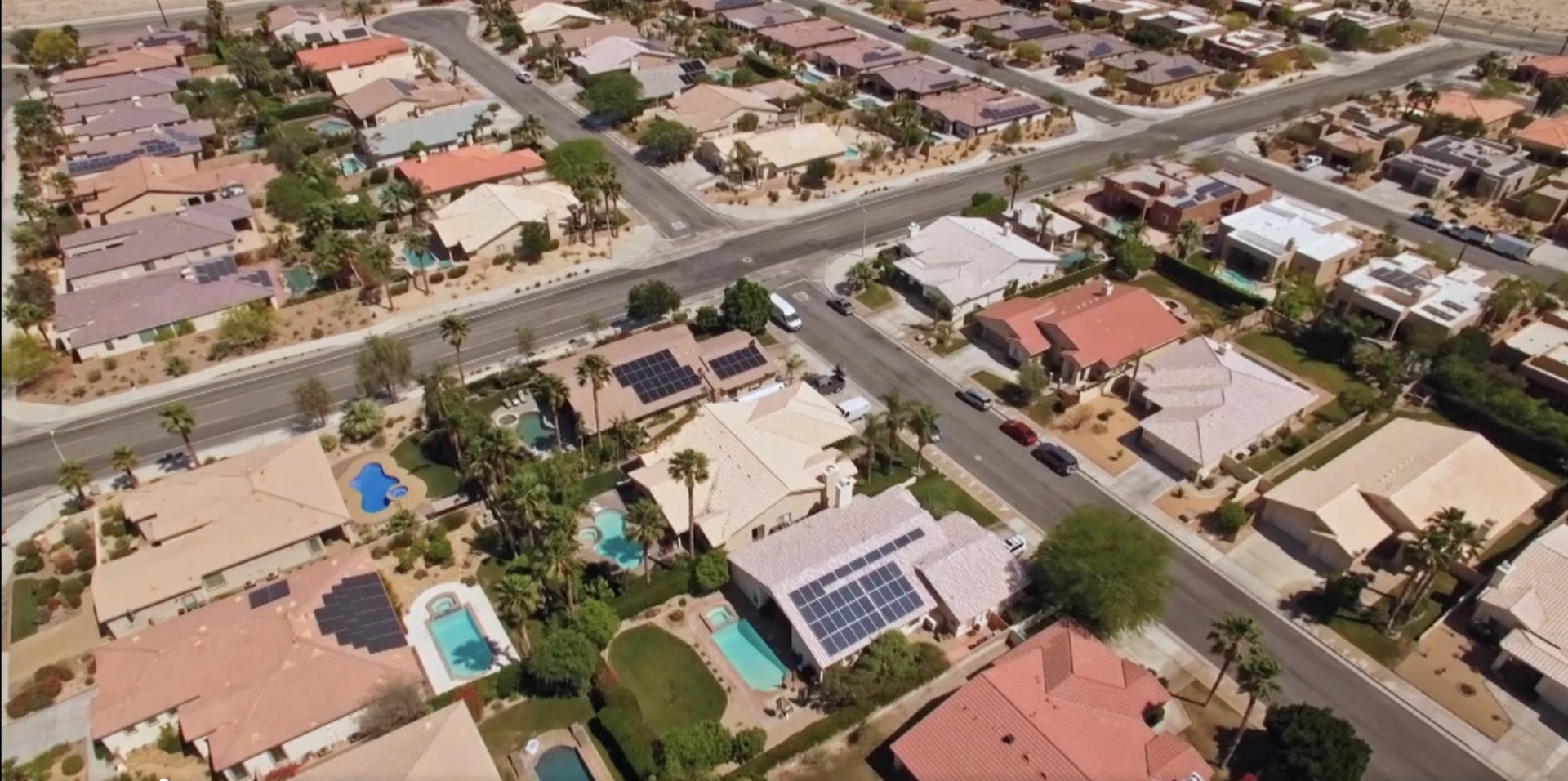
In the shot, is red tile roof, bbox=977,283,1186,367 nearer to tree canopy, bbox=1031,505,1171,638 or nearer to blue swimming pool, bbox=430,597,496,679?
tree canopy, bbox=1031,505,1171,638

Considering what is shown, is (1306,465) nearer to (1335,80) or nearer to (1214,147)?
(1214,147)

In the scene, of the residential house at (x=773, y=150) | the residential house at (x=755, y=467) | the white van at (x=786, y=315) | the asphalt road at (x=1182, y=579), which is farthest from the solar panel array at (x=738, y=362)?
the residential house at (x=773, y=150)

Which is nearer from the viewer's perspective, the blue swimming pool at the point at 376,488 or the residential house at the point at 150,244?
the blue swimming pool at the point at 376,488

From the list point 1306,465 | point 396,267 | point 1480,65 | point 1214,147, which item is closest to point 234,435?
point 396,267

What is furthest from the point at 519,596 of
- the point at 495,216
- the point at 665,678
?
the point at 495,216

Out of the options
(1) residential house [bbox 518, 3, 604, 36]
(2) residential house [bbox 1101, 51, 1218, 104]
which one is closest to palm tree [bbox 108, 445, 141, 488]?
(1) residential house [bbox 518, 3, 604, 36]

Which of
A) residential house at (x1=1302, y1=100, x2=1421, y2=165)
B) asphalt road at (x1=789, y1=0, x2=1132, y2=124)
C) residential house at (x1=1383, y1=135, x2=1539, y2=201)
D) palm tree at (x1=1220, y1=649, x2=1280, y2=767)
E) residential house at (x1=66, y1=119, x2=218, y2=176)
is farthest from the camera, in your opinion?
asphalt road at (x1=789, y1=0, x2=1132, y2=124)

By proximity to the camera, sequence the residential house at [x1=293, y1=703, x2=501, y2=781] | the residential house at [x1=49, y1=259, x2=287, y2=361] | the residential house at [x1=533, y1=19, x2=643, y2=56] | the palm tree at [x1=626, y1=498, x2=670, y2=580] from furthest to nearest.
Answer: the residential house at [x1=533, y1=19, x2=643, y2=56] < the residential house at [x1=49, y1=259, x2=287, y2=361] < the palm tree at [x1=626, y1=498, x2=670, y2=580] < the residential house at [x1=293, y1=703, x2=501, y2=781]

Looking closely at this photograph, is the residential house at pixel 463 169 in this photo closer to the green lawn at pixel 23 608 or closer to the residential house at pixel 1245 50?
the green lawn at pixel 23 608
